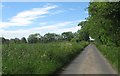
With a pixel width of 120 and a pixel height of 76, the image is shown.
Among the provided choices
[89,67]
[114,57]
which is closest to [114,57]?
[114,57]

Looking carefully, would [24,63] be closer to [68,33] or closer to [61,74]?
[61,74]

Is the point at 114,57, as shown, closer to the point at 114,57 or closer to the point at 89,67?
the point at 114,57

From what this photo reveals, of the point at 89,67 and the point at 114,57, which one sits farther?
the point at 114,57

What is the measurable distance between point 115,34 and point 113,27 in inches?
65.1

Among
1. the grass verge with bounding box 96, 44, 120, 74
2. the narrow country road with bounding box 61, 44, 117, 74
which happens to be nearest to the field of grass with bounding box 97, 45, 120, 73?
the grass verge with bounding box 96, 44, 120, 74

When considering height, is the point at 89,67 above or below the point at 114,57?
below

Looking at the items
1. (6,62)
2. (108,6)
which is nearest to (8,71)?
(6,62)

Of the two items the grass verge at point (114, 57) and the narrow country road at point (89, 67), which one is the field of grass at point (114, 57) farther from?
the narrow country road at point (89, 67)

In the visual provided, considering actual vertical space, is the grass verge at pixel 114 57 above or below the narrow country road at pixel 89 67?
above

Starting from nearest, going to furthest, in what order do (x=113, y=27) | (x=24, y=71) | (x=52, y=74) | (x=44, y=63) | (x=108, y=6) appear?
(x=24, y=71), (x=52, y=74), (x=44, y=63), (x=108, y=6), (x=113, y=27)

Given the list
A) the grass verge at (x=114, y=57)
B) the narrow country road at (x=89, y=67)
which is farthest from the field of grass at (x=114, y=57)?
the narrow country road at (x=89, y=67)

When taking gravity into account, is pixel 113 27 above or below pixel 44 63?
above

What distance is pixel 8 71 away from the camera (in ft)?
46.1

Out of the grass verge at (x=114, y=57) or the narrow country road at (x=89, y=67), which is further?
the grass verge at (x=114, y=57)
